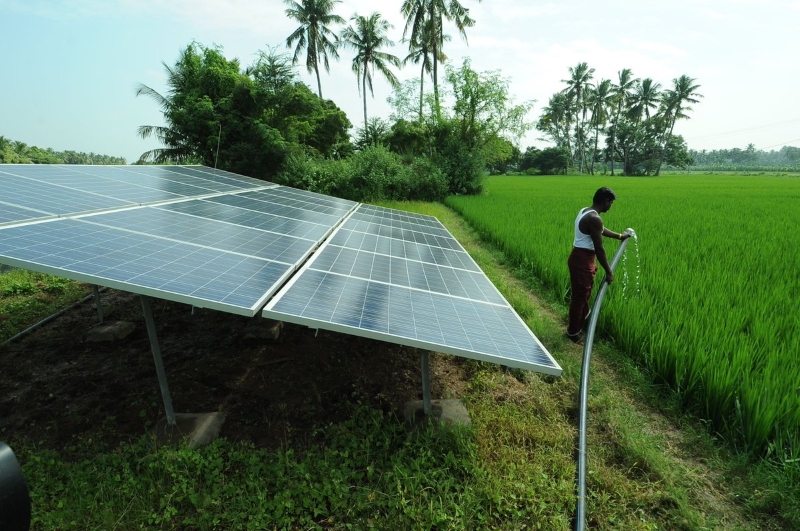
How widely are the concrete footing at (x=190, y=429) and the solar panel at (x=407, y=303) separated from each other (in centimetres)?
147

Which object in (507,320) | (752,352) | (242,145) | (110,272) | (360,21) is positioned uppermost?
(360,21)

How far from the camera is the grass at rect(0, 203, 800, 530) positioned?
2650 mm

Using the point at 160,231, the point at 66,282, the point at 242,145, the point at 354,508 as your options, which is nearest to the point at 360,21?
the point at 242,145

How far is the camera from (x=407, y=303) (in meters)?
3.42

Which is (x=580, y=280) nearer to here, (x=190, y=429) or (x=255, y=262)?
(x=255, y=262)

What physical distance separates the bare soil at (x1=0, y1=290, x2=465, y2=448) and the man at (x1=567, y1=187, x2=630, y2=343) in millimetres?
1790

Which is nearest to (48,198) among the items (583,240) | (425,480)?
(425,480)

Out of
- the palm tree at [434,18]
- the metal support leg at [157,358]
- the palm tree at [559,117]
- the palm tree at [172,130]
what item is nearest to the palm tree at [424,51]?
the palm tree at [434,18]

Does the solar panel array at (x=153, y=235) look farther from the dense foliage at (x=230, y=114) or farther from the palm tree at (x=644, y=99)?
the palm tree at (x=644, y=99)

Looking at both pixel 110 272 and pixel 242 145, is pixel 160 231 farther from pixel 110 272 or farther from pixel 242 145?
pixel 242 145

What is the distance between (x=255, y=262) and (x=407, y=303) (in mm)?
1377

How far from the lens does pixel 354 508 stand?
2.73m

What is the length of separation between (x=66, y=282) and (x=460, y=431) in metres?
8.36

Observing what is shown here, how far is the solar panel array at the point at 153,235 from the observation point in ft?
8.50
